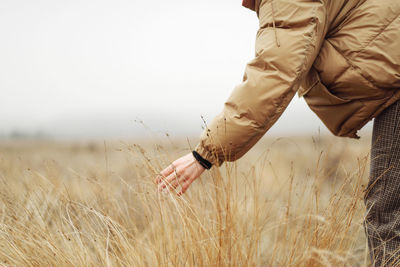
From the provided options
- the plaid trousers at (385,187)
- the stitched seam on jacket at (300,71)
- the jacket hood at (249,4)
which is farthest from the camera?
the jacket hood at (249,4)

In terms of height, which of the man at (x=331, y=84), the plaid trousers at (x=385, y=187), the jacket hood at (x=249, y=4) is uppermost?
the jacket hood at (x=249, y=4)

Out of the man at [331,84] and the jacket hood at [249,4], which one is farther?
the jacket hood at [249,4]

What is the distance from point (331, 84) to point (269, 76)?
0.29 metres

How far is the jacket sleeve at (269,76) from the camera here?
106cm

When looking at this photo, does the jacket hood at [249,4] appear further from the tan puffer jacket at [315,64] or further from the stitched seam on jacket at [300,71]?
the stitched seam on jacket at [300,71]

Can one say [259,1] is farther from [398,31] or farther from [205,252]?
[205,252]

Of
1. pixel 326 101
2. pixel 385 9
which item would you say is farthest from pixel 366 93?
pixel 385 9

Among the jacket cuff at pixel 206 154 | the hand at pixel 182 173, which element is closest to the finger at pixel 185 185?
the hand at pixel 182 173

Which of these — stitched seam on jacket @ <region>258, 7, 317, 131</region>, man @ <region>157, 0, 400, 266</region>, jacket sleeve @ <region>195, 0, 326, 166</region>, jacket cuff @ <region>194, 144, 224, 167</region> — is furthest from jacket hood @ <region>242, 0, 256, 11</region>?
jacket cuff @ <region>194, 144, 224, 167</region>

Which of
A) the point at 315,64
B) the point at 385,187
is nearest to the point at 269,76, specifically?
the point at 315,64

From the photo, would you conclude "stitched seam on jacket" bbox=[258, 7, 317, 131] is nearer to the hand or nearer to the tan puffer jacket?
the tan puffer jacket

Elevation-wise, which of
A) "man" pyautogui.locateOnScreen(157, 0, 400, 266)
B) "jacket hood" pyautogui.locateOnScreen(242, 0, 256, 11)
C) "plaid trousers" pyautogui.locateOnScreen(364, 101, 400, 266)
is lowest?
"plaid trousers" pyautogui.locateOnScreen(364, 101, 400, 266)

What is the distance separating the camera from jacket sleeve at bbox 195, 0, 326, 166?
41.8 inches

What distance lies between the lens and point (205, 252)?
1295mm
